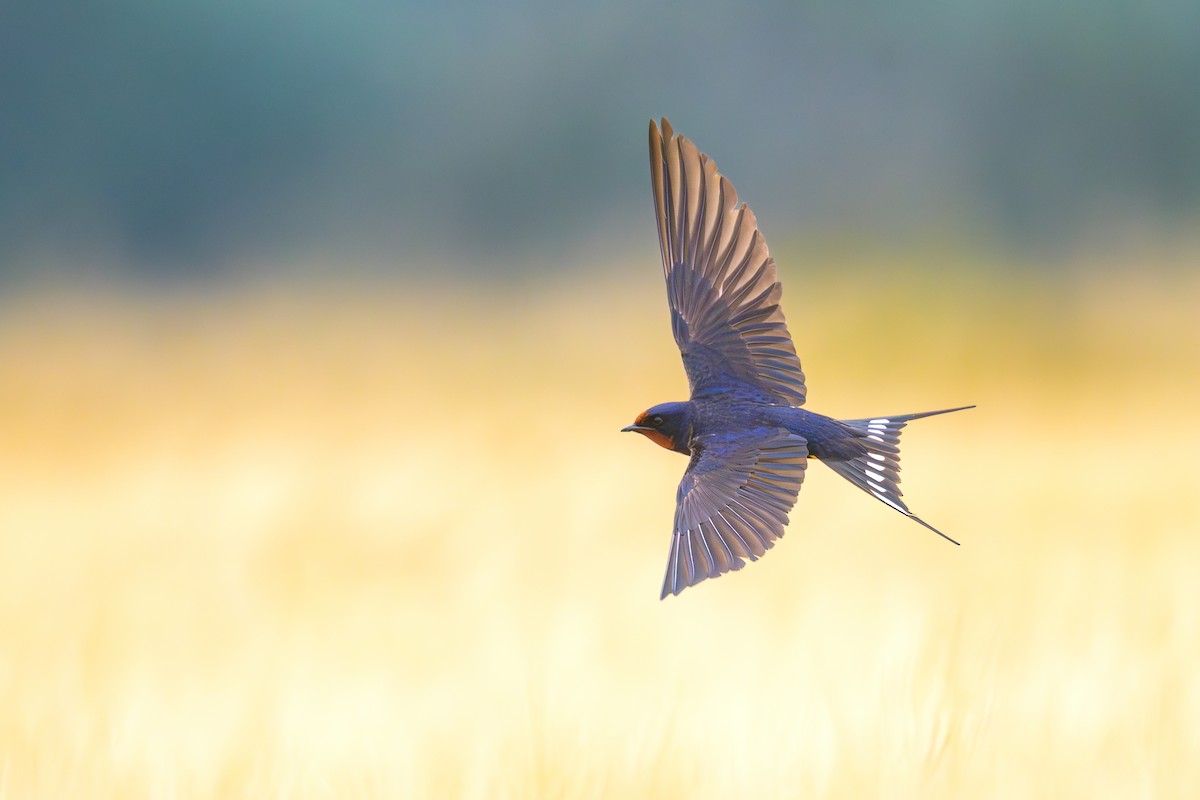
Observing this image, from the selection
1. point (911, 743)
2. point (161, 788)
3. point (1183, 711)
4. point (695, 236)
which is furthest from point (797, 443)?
point (161, 788)

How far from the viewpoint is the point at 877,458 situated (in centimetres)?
148

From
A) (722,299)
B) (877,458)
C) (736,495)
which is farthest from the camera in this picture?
(722,299)

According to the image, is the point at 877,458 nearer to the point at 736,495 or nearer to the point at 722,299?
the point at 736,495

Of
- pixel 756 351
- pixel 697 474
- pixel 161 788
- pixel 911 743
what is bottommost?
pixel 161 788

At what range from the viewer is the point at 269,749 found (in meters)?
1.94

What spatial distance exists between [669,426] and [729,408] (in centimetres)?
9

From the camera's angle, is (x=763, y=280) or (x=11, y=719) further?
(x=11, y=719)

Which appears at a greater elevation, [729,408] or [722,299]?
[722,299]

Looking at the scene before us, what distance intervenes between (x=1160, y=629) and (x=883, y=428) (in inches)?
34.7

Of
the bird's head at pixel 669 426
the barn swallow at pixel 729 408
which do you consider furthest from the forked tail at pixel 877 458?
the bird's head at pixel 669 426

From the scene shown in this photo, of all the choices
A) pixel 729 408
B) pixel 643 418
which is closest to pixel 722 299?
pixel 729 408

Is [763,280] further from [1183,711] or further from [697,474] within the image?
[1183,711]

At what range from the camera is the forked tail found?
4.57 ft

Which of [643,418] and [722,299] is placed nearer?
[643,418]
